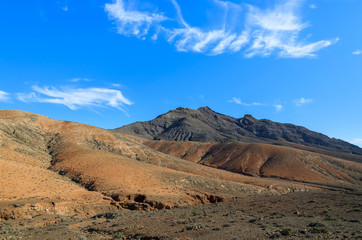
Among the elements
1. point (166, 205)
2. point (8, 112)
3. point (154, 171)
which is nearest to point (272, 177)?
point (154, 171)

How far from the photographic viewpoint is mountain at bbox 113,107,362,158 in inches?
5389

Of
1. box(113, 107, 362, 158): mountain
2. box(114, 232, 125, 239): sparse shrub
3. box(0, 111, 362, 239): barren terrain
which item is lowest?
box(114, 232, 125, 239): sparse shrub

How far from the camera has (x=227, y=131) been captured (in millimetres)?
157625

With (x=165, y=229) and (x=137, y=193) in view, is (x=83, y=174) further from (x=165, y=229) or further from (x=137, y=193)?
(x=165, y=229)

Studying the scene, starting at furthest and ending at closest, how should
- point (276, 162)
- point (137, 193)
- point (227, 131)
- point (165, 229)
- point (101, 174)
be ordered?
point (227, 131) → point (276, 162) → point (101, 174) → point (137, 193) → point (165, 229)

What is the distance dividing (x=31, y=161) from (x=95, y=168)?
8025 mm

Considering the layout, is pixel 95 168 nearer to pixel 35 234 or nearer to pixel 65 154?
pixel 65 154

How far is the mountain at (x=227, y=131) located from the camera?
5389 inches

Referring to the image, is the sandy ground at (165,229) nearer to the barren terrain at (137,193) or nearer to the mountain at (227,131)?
the barren terrain at (137,193)

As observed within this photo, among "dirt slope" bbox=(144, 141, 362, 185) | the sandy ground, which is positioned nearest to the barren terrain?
the sandy ground

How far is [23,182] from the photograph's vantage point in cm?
2261

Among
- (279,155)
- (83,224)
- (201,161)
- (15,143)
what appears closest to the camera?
(83,224)

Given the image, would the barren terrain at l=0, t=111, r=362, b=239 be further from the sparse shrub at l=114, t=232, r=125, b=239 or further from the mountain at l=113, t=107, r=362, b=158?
the mountain at l=113, t=107, r=362, b=158

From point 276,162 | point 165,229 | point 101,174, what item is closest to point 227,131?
point 276,162
